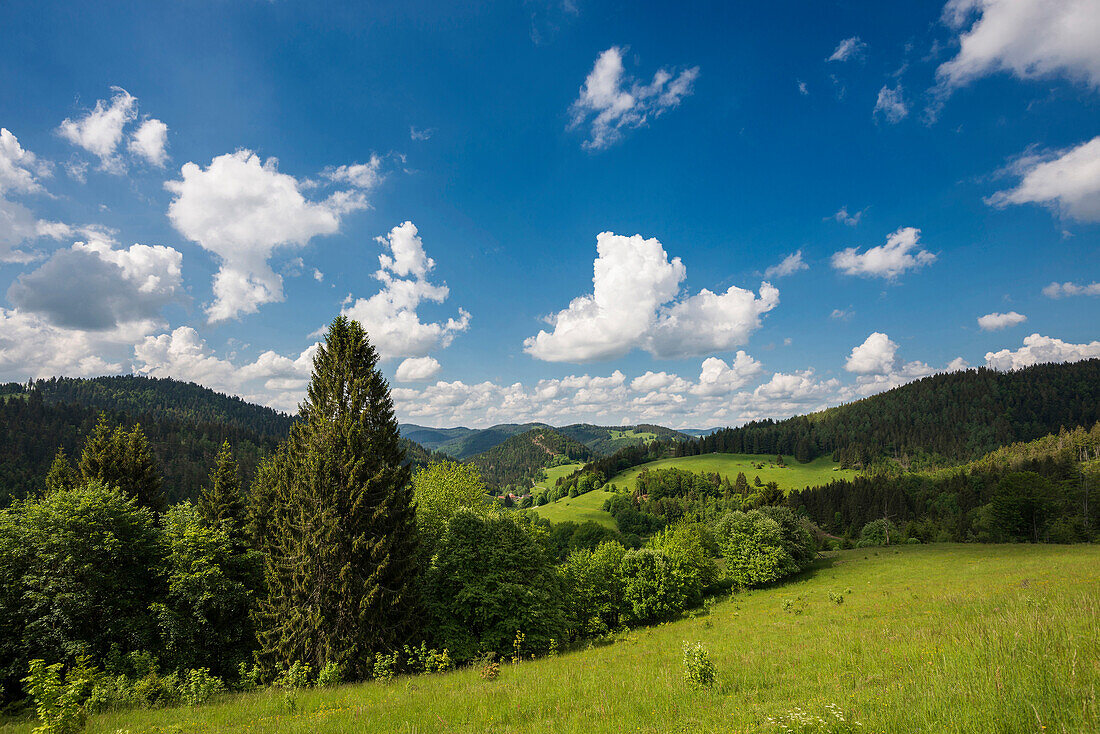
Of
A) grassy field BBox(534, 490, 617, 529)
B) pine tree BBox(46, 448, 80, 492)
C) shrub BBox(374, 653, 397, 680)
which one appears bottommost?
grassy field BBox(534, 490, 617, 529)

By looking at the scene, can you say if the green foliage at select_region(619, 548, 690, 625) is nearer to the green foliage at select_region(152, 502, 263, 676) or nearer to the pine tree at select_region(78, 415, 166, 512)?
the green foliage at select_region(152, 502, 263, 676)

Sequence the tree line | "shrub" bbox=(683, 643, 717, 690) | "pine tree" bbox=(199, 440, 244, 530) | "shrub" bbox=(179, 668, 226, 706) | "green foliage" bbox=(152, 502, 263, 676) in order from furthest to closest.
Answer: "pine tree" bbox=(199, 440, 244, 530), "green foliage" bbox=(152, 502, 263, 676), the tree line, "shrub" bbox=(179, 668, 226, 706), "shrub" bbox=(683, 643, 717, 690)

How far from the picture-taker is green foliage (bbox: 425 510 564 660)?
87.6 ft

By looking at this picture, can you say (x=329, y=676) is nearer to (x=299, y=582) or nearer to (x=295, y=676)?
(x=295, y=676)

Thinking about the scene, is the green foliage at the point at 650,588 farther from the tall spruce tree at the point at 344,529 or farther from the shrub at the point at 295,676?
the shrub at the point at 295,676

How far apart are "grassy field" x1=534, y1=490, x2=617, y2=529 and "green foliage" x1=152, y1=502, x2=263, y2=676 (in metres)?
109

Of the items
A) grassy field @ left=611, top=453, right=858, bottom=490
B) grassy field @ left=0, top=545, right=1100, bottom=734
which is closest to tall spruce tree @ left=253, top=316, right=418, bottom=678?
grassy field @ left=0, top=545, right=1100, bottom=734

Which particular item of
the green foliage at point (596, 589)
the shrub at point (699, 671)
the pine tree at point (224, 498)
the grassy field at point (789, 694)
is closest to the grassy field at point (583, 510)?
the green foliage at point (596, 589)

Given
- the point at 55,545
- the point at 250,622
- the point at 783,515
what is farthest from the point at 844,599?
the point at 55,545

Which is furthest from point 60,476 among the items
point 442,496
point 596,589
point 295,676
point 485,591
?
point 596,589

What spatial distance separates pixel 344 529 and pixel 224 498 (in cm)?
2108

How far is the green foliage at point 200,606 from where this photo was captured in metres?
22.5

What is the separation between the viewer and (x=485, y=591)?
2708cm

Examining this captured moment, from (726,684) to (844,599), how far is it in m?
34.7
